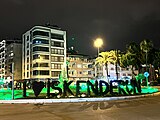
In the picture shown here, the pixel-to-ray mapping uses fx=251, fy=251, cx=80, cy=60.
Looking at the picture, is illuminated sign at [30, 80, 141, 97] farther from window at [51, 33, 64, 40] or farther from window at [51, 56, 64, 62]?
window at [51, 33, 64, 40]

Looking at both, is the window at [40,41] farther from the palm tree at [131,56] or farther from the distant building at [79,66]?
the palm tree at [131,56]

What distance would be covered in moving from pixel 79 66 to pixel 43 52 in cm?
2283

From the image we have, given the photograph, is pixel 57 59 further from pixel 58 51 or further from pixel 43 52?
pixel 43 52

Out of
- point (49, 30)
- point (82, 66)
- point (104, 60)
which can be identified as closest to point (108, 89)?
point (104, 60)

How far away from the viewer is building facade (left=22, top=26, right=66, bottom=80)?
3467 inches

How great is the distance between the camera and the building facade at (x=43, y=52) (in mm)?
88062

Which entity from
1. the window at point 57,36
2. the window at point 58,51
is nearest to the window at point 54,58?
the window at point 58,51

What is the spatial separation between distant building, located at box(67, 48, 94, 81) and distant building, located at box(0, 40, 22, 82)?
68.7ft

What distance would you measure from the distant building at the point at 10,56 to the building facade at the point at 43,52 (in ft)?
20.5

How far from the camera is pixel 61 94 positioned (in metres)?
23.5

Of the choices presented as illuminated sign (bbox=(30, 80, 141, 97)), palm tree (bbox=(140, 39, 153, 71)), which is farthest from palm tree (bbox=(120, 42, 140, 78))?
illuminated sign (bbox=(30, 80, 141, 97))

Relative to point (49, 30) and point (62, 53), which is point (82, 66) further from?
point (49, 30)

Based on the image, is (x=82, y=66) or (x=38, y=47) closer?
(x=38, y=47)

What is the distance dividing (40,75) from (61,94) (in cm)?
6460
